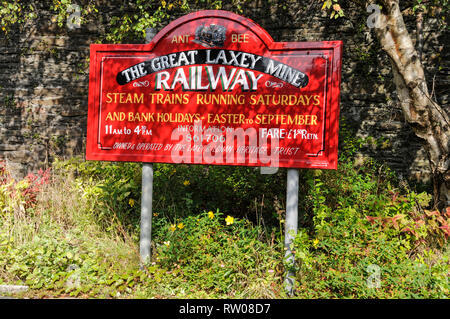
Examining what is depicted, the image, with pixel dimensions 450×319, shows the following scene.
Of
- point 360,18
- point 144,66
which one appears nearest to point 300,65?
point 144,66

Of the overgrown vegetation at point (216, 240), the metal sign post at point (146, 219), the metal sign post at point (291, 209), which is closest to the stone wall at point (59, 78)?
the overgrown vegetation at point (216, 240)

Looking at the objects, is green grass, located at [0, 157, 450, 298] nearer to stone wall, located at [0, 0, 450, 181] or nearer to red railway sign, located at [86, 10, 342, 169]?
red railway sign, located at [86, 10, 342, 169]

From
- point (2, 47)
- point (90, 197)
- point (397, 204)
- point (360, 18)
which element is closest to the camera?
point (397, 204)

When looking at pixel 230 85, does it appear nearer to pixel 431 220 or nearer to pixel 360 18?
pixel 431 220

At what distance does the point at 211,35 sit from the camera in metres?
4.38

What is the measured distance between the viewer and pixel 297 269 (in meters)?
4.01

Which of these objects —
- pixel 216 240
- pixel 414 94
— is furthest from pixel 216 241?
pixel 414 94

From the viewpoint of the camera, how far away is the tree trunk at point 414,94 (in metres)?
4.80

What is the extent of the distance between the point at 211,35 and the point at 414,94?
2732 millimetres

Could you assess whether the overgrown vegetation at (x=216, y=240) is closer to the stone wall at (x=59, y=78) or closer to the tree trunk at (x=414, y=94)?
the tree trunk at (x=414, y=94)

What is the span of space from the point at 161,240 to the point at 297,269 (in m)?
1.77

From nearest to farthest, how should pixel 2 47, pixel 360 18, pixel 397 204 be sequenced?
pixel 397 204
pixel 360 18
pixel 2 47

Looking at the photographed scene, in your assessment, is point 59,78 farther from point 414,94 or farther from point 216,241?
point 414,94

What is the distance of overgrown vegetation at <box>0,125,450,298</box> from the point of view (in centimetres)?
394
